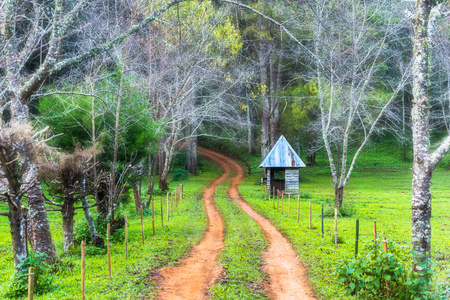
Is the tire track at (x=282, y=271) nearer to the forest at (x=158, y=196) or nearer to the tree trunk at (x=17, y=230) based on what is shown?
the forest at (x=158, y=196)

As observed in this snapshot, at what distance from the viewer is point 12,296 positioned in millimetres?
7766

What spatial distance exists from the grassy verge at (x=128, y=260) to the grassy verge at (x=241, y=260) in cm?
131

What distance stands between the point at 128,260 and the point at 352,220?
37.7 feet

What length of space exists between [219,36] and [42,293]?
51.5 ft

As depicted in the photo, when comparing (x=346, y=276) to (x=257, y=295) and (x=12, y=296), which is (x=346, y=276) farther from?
(x=12, y=296)

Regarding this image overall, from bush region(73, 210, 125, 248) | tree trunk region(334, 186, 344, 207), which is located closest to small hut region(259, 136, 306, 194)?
tree trunk region(334, 186, 344, 207)

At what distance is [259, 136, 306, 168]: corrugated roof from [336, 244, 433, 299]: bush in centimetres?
2010

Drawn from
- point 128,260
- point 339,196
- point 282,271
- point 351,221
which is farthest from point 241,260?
point 339,196

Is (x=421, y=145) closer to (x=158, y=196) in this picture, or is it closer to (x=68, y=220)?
(x=68, y=220)

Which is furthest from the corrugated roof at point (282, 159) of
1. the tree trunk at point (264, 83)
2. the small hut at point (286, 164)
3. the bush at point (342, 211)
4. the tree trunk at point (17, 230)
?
the tree trunk at point (17, 230)

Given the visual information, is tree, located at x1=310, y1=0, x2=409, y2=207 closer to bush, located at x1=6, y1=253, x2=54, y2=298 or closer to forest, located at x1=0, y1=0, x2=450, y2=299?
forest, located at x1=0, y1=0, x2=450, y2=299

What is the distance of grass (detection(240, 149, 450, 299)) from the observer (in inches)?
397

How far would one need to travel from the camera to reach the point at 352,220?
18.1 meters

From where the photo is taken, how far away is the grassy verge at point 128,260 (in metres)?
8.16
